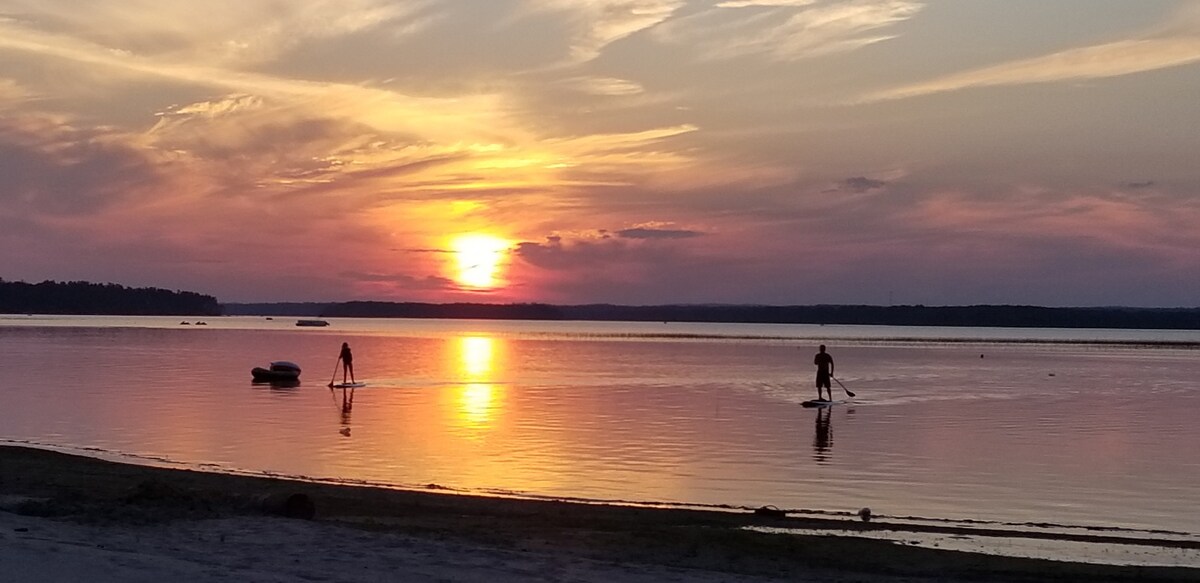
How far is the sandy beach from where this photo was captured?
1052cm

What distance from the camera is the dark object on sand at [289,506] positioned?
14164 millimetres

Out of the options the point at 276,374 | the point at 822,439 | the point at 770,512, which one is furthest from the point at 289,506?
the point at 276,374

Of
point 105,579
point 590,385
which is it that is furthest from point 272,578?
point 590,385

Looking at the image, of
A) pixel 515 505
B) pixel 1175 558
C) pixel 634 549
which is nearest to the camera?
pixel 634 549

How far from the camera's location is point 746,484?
Answer: 20.6 m

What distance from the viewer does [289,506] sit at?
560 inches

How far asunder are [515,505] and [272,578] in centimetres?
701

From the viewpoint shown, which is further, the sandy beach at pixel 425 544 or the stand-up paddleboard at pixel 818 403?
the stand-up paddleboard at pixel 818 403

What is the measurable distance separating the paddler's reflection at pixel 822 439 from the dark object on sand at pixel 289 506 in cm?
1262

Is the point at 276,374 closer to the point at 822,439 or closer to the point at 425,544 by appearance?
the point at 822,439

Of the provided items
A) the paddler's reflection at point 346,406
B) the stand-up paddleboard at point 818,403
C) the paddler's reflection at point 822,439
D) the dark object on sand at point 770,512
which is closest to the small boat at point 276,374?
the paddler's reflection at point 346,406

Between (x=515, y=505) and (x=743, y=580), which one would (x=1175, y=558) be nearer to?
(x=743, y=580)

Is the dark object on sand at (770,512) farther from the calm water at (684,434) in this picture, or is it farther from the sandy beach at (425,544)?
the calm water at (684,434)

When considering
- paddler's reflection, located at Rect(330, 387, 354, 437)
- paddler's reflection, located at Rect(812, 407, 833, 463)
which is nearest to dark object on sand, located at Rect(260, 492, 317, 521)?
paddler's reflection, located at Rect(812, 407, 833, 463)
